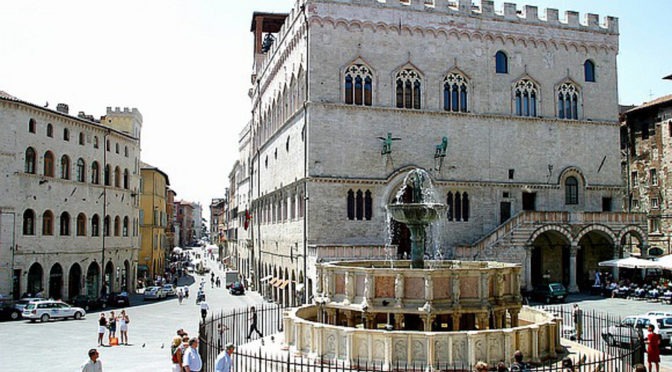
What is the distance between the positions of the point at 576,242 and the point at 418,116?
1099 centimetres

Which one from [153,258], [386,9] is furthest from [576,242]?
[153,258]

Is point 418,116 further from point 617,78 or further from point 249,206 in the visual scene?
point 249,206

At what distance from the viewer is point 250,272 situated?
180 ft

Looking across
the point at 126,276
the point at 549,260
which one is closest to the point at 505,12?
the point at 549,260

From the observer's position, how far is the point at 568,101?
39.4 meters

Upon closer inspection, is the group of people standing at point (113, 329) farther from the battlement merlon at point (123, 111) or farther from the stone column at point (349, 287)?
the battlement merlon at point (123, 111)

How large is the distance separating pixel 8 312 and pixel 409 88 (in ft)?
77.4

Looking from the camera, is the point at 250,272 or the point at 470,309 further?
the point at 250,272

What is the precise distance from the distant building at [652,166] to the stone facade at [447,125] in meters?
9.24

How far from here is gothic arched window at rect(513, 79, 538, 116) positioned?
3822 cm

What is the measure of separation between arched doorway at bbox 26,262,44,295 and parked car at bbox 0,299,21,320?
4704mm

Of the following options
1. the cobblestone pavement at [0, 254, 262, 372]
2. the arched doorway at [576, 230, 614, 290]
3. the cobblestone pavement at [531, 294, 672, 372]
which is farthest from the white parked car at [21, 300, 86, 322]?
the arched doorway at [576, 230, 614, 290]

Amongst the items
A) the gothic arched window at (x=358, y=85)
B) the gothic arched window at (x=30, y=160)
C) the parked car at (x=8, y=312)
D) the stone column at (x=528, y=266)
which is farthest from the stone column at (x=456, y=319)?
the gothic arched window at (x=30, y=160)

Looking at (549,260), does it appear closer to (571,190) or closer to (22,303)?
(571,190)
